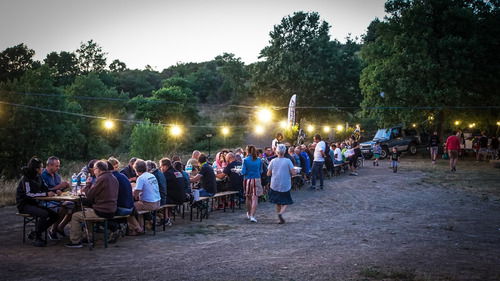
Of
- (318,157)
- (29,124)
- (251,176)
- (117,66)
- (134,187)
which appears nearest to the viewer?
(134,187)

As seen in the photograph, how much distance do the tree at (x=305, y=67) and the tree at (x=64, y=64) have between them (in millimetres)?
40523

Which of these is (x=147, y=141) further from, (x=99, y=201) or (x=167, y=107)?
(x=99, y=201)

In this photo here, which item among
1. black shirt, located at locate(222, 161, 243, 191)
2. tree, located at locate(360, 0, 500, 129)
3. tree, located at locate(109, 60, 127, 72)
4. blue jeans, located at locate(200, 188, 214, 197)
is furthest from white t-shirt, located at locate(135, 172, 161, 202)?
tree, located at locate(109, 60, 127, 72)

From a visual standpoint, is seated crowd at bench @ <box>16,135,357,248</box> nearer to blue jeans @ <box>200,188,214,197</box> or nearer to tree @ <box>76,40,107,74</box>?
blue jeans @ <box>200,188,214,197</box>

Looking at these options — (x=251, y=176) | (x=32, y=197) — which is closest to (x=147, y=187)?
(x=32, y=197)

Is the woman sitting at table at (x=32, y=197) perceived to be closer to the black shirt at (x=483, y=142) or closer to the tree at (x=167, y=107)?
the black shirt at (x=483, y=142)

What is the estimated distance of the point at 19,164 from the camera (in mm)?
36219

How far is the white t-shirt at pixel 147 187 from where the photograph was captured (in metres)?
8.37

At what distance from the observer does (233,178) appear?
38.7 feet

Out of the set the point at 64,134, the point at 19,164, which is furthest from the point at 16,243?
the point at 64,134

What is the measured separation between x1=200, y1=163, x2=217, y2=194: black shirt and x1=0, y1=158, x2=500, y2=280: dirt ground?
2.30ft

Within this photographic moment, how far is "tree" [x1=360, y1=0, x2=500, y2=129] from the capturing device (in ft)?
91.2

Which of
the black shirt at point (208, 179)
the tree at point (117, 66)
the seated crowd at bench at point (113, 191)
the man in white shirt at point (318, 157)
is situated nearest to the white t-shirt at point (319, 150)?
the man in white shirt at point (318, 157)

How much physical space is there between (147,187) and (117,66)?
88.8m
